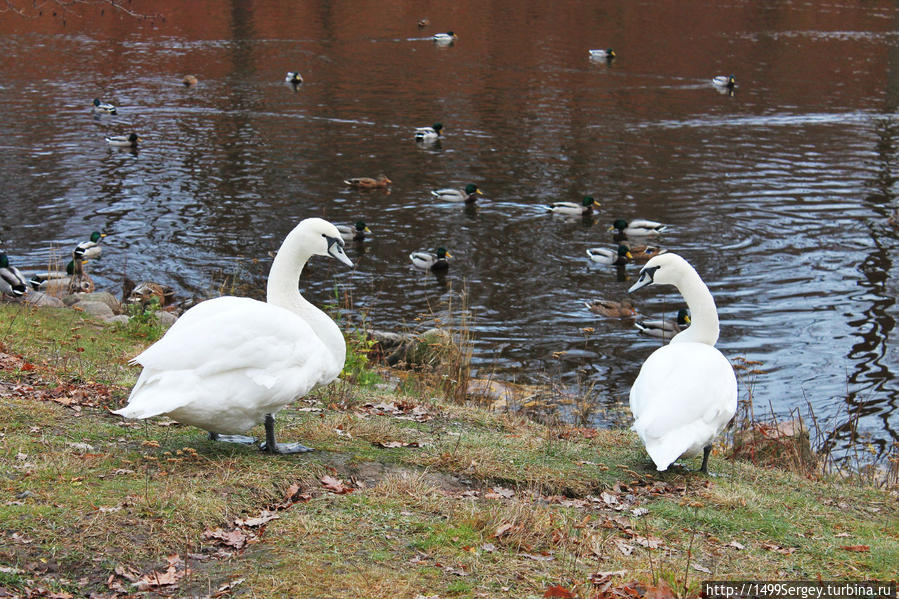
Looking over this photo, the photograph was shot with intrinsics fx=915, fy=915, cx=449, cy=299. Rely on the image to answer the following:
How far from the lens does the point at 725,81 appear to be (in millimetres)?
37000

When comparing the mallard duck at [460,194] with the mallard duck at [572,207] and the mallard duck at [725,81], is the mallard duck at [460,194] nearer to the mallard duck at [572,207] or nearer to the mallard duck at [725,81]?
the mallard duck at [572,207]

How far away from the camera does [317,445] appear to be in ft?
23.5

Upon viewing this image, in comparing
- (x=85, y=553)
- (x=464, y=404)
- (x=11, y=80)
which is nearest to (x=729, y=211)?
(x=464, y=404)

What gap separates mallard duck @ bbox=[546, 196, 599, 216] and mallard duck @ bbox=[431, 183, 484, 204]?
1.92 meters

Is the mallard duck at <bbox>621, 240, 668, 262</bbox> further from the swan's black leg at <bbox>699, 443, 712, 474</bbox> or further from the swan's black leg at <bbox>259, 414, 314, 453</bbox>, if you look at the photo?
the swan's black leg at <bbox>259, 414, 314, 453</bbox>

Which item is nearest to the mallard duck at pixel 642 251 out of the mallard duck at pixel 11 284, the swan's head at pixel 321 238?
the mallard duck at pixel 11 284

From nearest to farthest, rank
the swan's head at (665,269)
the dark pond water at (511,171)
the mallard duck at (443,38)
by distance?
the swan's head at (665,269) → the dark pond water at (511,171) → the mallard duck at (443,38)

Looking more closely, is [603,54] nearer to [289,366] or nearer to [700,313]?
[700,313]

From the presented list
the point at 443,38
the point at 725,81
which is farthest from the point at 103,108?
the point at 725,81

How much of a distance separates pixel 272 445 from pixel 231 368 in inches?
33.6

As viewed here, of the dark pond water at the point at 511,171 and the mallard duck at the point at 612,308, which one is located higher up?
the dark pond water at the point at 511,171

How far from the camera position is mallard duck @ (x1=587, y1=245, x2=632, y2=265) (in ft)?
64.8

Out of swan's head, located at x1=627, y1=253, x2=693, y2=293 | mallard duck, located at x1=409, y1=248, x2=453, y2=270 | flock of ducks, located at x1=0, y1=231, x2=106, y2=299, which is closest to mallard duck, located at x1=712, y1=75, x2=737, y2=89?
mallard duck, located at x1=409, y1=248, x2=453, y2=270

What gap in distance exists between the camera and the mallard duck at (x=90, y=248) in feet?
58.6
